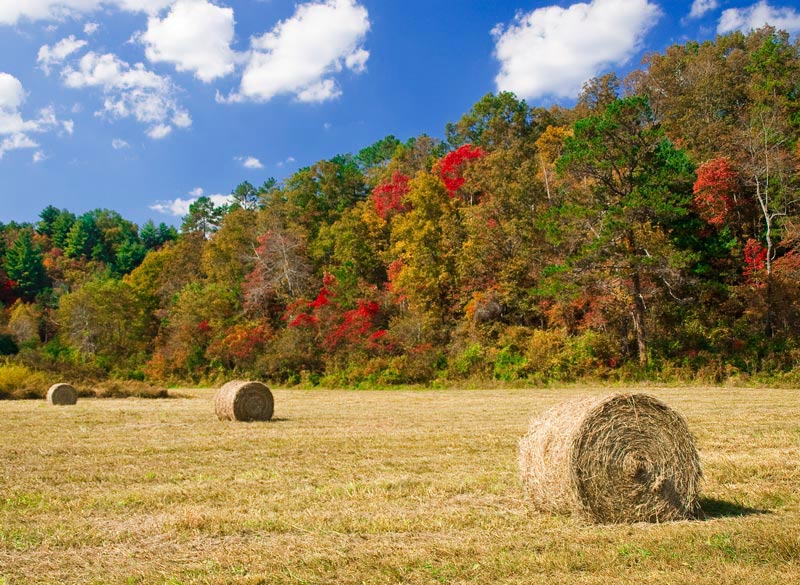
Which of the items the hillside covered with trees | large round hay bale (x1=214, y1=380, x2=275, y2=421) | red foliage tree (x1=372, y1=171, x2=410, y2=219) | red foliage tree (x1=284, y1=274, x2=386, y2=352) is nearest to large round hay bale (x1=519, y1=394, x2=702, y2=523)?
large round hay bale (x1=214, y1=380, x2=275, y2=421)

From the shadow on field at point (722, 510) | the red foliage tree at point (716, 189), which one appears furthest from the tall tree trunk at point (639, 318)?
the shadow on field at point (722, 510)

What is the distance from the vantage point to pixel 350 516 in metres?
6.41

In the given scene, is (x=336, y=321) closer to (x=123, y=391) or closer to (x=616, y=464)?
(x=123, y=391)

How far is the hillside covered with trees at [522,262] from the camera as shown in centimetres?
3020

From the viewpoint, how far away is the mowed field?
4832 mm

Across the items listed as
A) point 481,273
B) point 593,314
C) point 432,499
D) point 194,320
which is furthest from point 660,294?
point 194,320

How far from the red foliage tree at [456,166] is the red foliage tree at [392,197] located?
4.00 metres

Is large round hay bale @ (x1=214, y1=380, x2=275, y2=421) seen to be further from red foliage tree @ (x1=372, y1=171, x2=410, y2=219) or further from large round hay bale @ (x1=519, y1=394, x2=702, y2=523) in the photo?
red foliage tree @ (x1=372, y1=171, x2=410, y2=219)

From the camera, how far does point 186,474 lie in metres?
8.82

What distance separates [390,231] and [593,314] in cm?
2360

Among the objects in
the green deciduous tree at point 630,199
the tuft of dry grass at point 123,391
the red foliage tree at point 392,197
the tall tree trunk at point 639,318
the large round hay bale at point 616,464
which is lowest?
the tuft of dry grass at point 123,391

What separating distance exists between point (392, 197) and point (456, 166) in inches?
258

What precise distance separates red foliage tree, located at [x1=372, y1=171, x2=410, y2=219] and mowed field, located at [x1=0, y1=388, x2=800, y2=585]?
137 feet

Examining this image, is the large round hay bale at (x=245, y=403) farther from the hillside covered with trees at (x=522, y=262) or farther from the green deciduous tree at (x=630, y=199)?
the green deciduous tree at (x=630, y=199)
